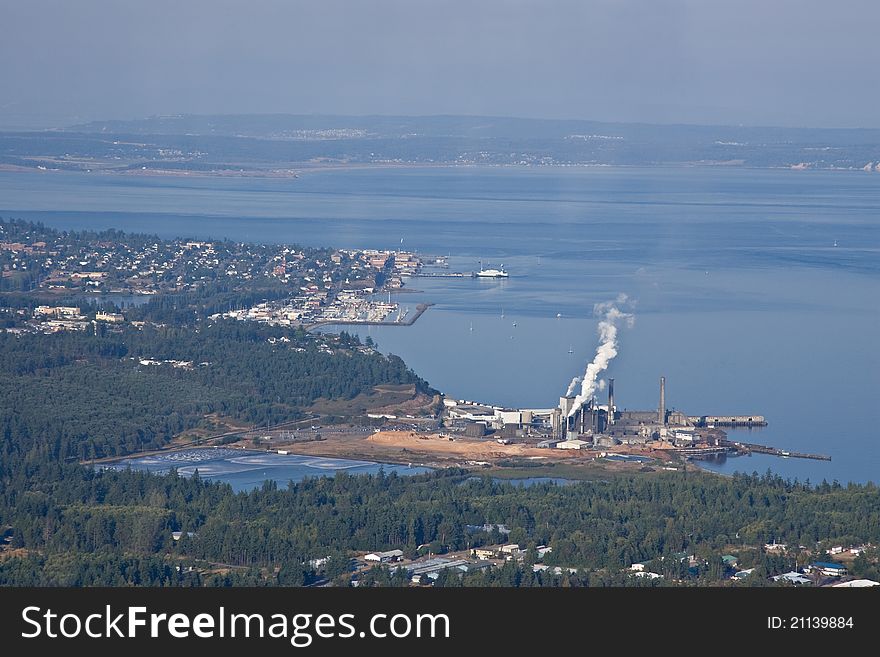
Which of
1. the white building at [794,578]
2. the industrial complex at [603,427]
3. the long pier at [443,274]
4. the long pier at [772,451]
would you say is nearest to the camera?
the white building at [794,578]

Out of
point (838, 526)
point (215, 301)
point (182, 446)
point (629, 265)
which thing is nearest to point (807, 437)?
point (838, 526)

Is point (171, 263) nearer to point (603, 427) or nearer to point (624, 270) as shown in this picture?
point (624, 270)

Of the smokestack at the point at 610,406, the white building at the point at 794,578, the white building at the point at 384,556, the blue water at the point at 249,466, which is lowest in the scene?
the blue water at the point at 249,466

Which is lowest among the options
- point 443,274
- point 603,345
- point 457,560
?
point 443,274

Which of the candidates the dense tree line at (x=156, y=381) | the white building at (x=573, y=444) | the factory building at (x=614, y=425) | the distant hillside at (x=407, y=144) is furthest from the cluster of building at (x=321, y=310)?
the distant hillside at (x=407, y=144)

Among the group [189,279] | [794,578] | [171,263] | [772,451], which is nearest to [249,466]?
[772,451]

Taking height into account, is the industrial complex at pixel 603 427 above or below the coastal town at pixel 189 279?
above

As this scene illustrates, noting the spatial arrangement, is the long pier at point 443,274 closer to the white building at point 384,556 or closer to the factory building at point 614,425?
the factory building at point 614,425
